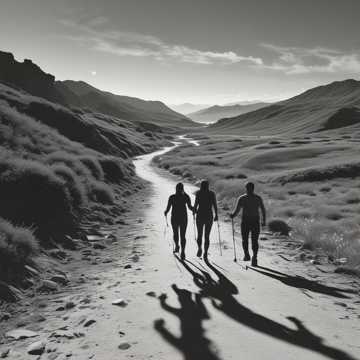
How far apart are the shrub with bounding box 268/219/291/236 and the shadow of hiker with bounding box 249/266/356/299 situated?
22.0 ft

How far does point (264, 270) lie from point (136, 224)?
9.57m

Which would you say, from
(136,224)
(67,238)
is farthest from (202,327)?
(136,224)

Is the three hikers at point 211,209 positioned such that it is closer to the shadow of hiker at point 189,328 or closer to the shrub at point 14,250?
the shadow of hiker at point 189,328

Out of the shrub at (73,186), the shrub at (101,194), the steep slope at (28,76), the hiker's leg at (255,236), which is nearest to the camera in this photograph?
the hiker's leg at (255,236)

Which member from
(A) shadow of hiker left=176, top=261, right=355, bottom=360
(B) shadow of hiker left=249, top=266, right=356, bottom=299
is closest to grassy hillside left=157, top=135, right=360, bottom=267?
(B) shadow of hiker left=249, top=266, right=356, bottom=299

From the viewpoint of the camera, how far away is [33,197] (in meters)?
16.4

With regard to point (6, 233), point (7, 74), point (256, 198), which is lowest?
point (6, 233)

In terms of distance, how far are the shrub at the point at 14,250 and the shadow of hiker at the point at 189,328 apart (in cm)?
419

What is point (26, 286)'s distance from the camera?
33.0 feet

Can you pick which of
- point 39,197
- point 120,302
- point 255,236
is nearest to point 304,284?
point 255,236

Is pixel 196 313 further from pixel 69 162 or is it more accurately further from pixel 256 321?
pixel 69 162

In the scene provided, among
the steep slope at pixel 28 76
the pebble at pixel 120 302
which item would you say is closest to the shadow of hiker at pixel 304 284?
the pebble at pixel 120 302

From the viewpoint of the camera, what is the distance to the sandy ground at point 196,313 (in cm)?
681

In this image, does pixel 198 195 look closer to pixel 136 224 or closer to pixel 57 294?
pixel 57 294
